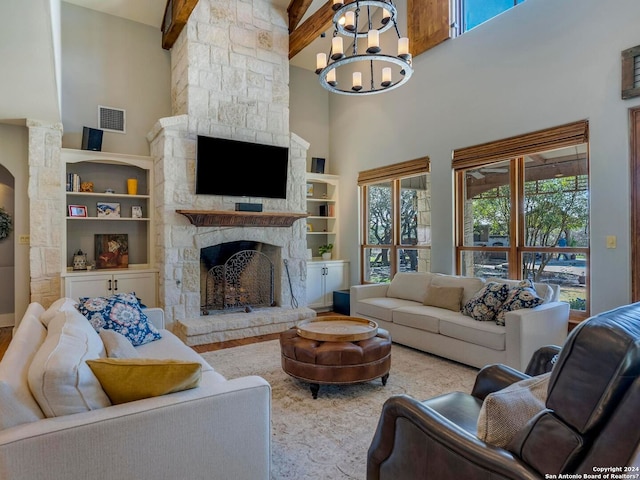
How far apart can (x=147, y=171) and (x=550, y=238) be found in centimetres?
522

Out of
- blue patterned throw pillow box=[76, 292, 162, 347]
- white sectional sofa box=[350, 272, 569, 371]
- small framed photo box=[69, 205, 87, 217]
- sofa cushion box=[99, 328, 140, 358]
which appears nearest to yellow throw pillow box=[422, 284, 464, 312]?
white sectional sofa box=[350, 272, 569, 371]

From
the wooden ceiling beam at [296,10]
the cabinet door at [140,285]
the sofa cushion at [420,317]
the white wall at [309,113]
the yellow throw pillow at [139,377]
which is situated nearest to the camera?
the yellow throw pillow at [139,377]

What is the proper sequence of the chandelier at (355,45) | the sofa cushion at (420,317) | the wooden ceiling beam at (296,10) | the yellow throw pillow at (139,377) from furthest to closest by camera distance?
the wooden ceiling beam at (296,10) → the sofa cushion at (420,317) → the chandelier at (355,45) → the yellow throw pillow at (139,377)

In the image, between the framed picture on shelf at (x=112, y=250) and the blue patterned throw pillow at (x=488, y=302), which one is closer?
the blue patterned throw pillow at (x=488, y=302)

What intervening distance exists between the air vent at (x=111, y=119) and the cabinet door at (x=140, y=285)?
2051 millimetres

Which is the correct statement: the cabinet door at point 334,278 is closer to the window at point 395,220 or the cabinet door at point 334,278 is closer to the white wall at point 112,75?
the window at point 395,220

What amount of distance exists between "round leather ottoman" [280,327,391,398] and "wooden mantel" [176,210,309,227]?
2.37 m

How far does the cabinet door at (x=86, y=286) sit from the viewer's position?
454 centimetres

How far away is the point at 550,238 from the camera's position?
4.11 meters

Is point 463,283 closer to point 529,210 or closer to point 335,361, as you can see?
point 529,210

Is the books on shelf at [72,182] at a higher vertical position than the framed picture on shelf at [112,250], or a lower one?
higher

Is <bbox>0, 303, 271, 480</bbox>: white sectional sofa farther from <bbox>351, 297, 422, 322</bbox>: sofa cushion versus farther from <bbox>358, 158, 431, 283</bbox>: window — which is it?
<bbox>358, 158, 431, 283</bbox>: window

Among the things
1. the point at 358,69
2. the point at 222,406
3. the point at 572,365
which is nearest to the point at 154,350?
the point at 222,406

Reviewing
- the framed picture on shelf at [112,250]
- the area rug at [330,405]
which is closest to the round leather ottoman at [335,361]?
the area rug at [330,405]
